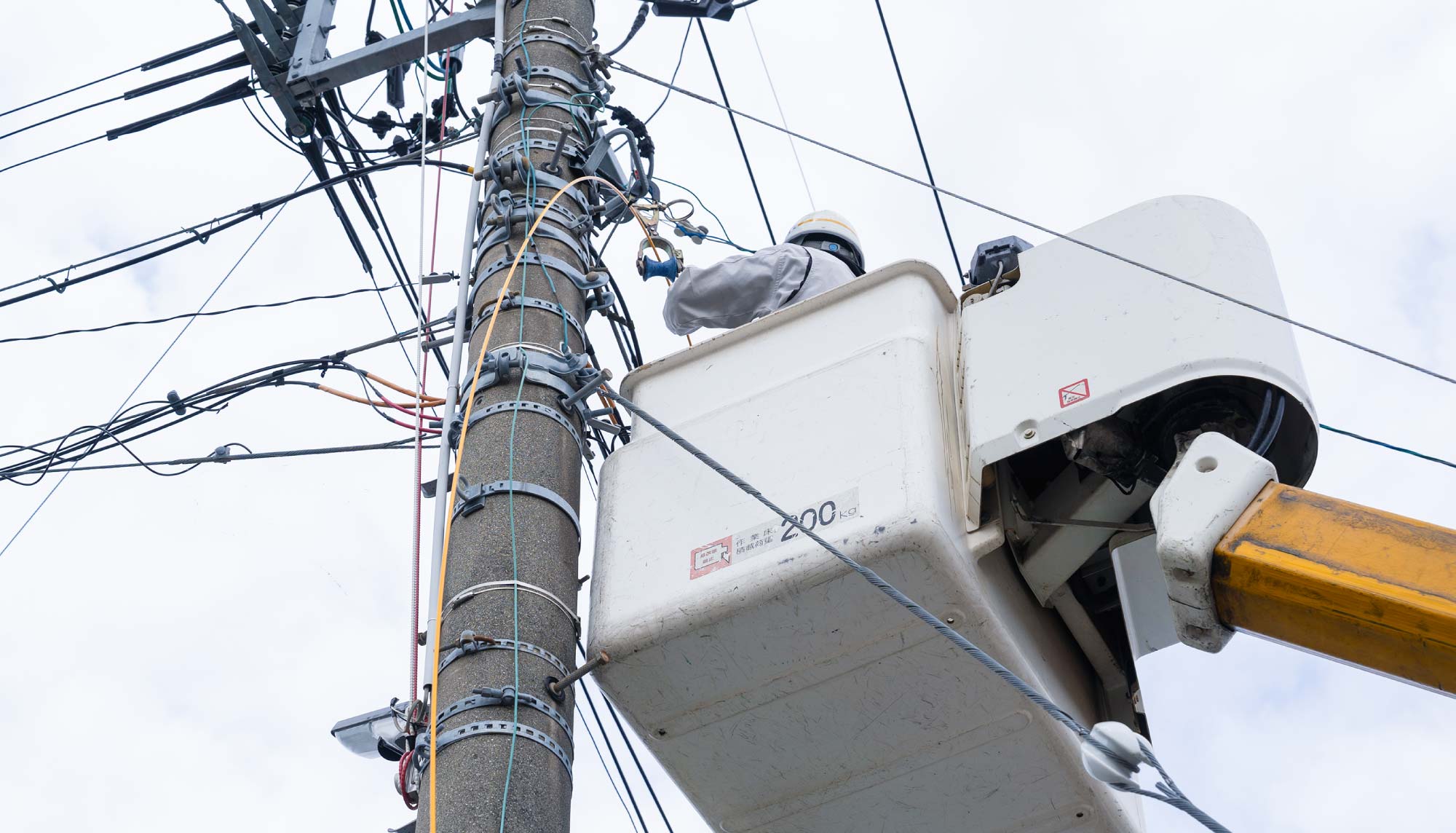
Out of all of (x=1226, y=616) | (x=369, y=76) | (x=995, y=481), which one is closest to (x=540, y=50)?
(x=369, y=76)

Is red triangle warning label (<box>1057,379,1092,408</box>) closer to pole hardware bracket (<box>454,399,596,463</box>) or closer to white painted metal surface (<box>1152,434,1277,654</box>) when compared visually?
white painted metal surface (<box>1152,434,1277,654</box>)

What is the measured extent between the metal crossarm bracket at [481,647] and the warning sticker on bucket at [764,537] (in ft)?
1.40

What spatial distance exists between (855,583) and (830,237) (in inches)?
91.7

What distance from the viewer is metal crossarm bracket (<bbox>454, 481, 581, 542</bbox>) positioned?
3.29 m

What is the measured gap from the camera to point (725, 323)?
4449mm

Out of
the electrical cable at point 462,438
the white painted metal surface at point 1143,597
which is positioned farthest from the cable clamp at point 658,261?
the white painted metal surface at point 1143,597

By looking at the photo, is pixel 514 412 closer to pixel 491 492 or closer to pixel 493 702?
pixel 491 492

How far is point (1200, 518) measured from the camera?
2.71 meters

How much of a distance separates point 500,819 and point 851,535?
0.91 m

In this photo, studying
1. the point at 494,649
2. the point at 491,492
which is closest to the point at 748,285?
the point at 491,492

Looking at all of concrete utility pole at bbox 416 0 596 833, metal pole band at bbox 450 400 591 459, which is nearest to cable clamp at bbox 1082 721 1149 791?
concrete utility pole at bbox 416 0 596 833

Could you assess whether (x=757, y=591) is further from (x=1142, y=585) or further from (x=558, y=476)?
(x=1142, y=585)

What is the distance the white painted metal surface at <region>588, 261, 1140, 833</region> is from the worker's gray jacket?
1.82ft

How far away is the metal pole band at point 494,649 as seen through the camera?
9.85 feet
